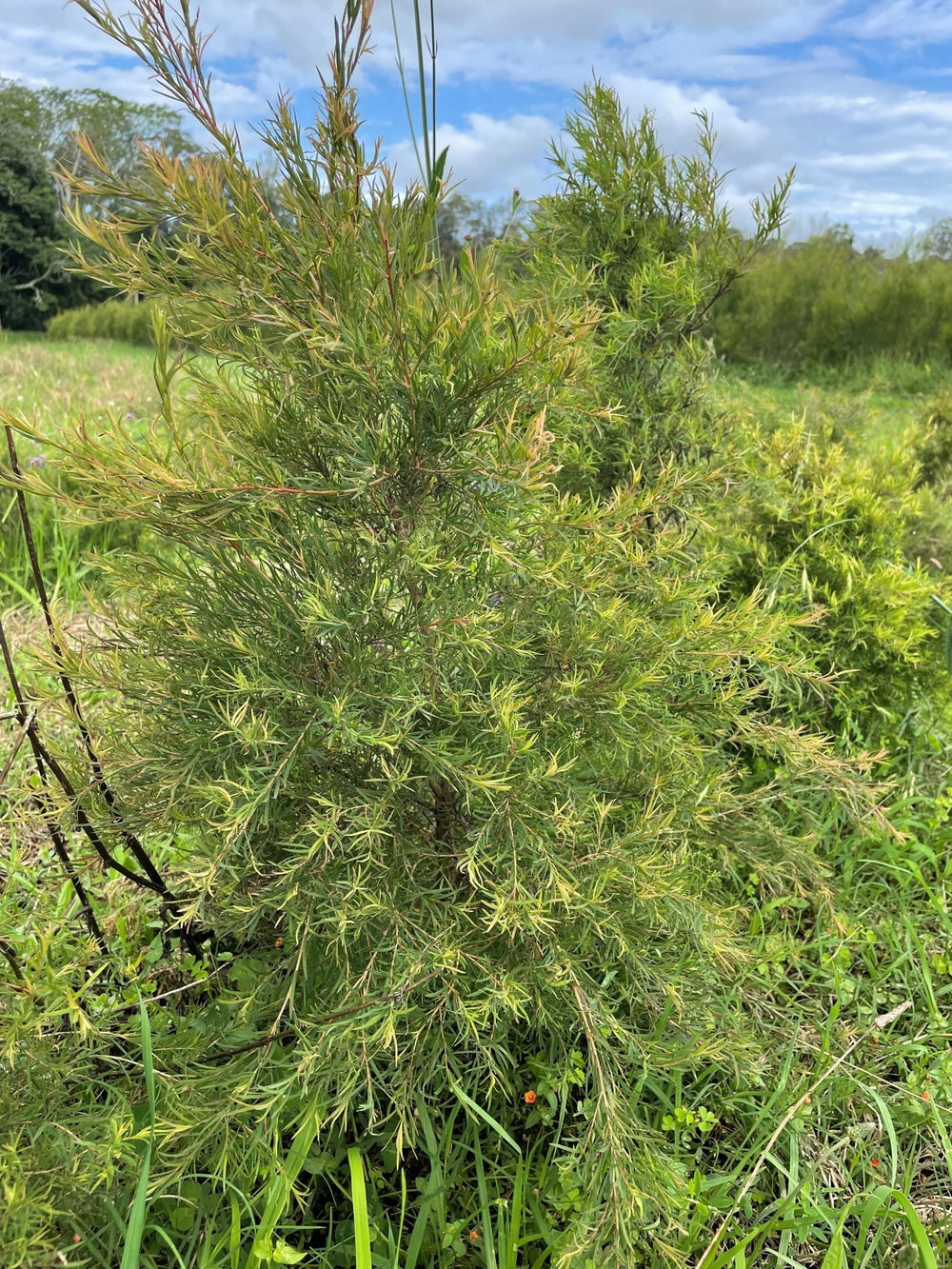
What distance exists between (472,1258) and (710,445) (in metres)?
1.68

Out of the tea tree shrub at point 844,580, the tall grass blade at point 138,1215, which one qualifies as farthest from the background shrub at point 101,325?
the tall grass blade at point 138,1215

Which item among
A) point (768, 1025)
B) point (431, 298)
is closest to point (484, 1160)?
point (768, 1025)

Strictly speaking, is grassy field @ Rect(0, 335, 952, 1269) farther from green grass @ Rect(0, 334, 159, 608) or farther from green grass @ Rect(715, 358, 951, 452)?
green grass @ Rect(715, 358, 951, 452)

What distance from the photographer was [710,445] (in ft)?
6.18

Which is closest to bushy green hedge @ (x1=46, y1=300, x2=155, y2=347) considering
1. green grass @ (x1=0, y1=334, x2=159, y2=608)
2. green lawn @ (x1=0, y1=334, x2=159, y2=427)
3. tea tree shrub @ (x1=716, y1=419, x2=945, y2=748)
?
green grass @ (x1=0, y1=334, x2=159, y2=608)

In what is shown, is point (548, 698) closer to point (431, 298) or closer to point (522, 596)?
point (522, 596)

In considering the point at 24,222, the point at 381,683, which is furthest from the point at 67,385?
the point at 24,222

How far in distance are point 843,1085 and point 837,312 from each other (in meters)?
13.7

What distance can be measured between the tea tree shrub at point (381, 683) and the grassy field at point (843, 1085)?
0.67ft

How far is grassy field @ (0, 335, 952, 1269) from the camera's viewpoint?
1.44m

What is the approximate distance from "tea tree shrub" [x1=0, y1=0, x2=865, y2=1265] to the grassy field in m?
0.20

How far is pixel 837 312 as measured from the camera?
12859 mm

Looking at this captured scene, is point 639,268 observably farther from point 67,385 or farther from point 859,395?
point 859,395

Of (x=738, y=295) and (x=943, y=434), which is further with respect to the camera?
(x=738, y=295)
